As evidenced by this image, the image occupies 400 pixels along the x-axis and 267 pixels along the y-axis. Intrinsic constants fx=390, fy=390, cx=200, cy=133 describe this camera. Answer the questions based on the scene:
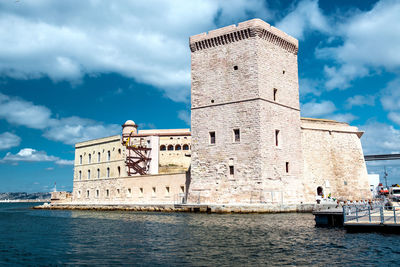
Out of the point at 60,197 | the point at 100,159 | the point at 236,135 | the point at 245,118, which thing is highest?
the point at 245,118

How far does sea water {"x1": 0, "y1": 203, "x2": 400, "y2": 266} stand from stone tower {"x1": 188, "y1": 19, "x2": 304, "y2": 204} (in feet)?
24.0

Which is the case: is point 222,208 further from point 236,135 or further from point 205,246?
point 205,246

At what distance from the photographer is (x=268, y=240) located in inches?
472

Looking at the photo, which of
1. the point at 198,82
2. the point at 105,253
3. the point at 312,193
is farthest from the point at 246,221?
the point at 198,82

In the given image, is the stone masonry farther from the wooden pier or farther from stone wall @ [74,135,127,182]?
stone wall @ [74,135,127,182]

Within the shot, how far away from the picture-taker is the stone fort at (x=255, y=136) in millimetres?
23016

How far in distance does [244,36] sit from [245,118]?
5.13 m

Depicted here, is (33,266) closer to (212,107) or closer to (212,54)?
(212,107)

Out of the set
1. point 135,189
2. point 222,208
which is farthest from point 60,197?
point 222,208

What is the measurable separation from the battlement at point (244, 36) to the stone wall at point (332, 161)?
5.57 metres

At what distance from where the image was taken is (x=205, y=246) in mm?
11008

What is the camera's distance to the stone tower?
22.9 m

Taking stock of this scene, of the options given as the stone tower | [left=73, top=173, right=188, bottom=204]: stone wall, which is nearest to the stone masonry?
the stone tower

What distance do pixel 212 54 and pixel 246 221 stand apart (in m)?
12.3
